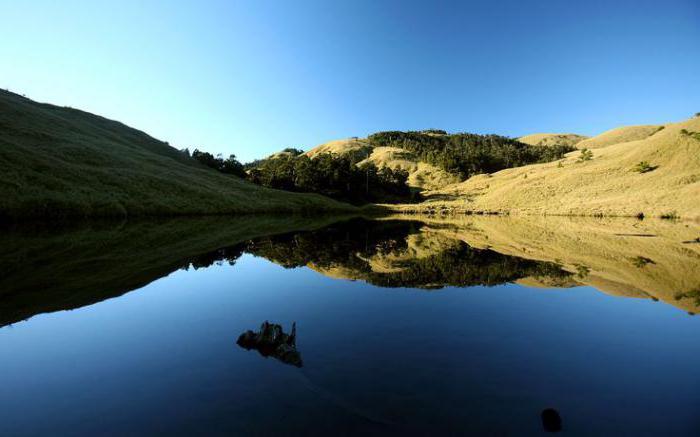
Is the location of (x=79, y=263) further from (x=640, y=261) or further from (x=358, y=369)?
(x=640, y=261)

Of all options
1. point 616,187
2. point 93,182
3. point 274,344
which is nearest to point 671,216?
point 616,187

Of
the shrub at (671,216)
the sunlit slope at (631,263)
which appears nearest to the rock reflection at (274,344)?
the sunlit slope at (631,263)

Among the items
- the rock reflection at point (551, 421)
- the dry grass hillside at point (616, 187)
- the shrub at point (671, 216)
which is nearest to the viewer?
the rock reflection at point (551, 421)

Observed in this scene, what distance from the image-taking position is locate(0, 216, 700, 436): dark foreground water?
6.06 m

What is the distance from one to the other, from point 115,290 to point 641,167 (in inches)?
4474

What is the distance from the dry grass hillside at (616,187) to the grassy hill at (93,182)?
161 ft

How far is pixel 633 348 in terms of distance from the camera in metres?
9.44

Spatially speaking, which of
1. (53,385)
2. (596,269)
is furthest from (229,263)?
(596,269)

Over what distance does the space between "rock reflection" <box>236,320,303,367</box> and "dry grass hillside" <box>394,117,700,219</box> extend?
79.4m

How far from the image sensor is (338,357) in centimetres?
852

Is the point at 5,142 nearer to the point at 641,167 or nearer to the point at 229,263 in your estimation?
the point at 229,263

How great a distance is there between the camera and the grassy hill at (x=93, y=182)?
48.3 metres

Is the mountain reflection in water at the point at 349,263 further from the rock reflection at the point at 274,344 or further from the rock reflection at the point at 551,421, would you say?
the rock reflection at the point at 551,421

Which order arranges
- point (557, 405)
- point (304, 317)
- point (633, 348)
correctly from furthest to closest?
point (304, 317), point (633, 348), point (557, 405)
